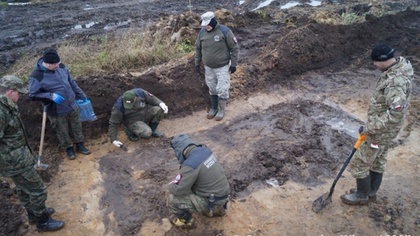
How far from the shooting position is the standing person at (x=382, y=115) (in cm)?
349

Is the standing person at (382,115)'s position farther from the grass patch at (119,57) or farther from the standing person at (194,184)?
the grass patch at (119,57)

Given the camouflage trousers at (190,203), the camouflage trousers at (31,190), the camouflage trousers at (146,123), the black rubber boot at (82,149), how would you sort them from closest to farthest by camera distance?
the camouflage trousers at (31,190)
the camouflage trousers at (190,203)
the black rubber boot at (82,149)
the camouflage trousers at (146,123)

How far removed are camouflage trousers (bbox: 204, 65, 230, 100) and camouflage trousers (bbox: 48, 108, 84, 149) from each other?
2543mm

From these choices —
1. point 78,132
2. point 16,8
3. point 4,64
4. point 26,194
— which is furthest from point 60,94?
point 16,8

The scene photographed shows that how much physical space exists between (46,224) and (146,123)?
2533 mm

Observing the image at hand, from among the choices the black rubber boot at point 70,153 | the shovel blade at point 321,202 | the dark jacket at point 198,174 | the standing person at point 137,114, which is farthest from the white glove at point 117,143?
the shovel blade at point 321,202

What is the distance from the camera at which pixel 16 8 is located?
693 inches

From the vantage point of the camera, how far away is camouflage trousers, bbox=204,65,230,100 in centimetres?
623

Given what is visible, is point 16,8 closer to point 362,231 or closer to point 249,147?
point 249,147

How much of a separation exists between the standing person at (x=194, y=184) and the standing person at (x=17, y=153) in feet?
5.21

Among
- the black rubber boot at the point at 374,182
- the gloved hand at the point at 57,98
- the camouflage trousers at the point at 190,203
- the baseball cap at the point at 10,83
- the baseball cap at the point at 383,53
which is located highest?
the baseball cap at the point at 383,53

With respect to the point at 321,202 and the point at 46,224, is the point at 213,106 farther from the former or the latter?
the point at 46,224

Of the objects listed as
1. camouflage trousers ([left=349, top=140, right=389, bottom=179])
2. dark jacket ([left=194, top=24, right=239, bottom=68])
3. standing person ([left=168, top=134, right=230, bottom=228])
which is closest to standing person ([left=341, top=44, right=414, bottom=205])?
camouflage trousers ([left=349, top=140, right=389, bottom=179])

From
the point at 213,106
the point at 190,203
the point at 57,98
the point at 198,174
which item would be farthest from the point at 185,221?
the point at 213,106
